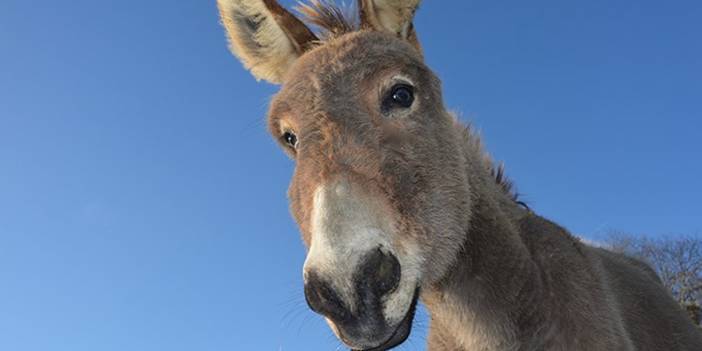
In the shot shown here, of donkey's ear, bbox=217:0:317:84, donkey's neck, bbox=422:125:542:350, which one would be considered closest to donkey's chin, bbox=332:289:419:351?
donkey's neck, bbox=422:125:542:350

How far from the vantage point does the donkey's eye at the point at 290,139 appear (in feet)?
13.9

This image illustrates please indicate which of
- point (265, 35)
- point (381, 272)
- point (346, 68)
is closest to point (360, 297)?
point (381, 272)

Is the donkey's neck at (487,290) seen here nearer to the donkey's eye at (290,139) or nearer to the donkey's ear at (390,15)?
the donkey's eye at (290,139)

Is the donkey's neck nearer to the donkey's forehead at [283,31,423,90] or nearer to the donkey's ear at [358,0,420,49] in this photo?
the donkey's forehead at [283,31,423,90]

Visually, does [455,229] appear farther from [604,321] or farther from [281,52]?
[281,52]

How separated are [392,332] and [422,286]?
0.42 m

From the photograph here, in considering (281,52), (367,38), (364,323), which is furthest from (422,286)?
(281,52)

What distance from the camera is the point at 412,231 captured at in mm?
3299

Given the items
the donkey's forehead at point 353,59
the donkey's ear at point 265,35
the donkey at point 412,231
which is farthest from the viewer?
the donkey's ear at point 265,35

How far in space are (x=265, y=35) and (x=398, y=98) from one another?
5.67 feet

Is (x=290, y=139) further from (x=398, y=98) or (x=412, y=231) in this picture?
(x=412, y=231)

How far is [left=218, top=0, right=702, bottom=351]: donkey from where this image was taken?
Result: 299 centimetres

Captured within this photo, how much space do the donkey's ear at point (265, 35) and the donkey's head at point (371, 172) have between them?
1.6 inches

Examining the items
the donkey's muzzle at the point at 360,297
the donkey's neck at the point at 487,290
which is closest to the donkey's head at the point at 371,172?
the donkey's muzzle at the point at 360,297
